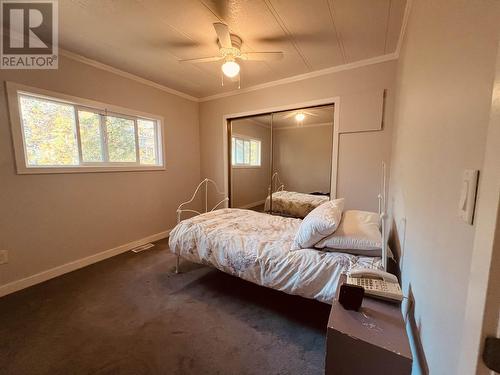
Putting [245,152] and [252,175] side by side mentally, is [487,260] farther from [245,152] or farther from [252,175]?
[245,152]

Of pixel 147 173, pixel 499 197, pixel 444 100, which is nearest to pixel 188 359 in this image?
pixel 499 197

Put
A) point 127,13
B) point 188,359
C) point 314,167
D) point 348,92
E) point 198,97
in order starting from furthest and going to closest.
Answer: point 198,97 → point 314,167 → point 348,92 → point 127,13 → point 188,359

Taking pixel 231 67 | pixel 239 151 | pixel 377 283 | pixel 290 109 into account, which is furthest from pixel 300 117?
pixel 377 283

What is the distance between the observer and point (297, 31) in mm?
2061

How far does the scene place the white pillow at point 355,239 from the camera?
158cm

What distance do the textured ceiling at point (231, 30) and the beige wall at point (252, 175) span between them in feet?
3.24

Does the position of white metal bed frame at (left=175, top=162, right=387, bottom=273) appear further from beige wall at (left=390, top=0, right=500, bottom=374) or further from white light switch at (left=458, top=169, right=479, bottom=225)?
white light switch at (left=458, top=169, right=479, bottom=225)

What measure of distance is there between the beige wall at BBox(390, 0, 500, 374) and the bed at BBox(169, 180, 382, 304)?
0.56 m

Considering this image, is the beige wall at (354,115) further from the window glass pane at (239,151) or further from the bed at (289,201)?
the window glass pane at (239,151)

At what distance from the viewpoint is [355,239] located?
161 centimetres

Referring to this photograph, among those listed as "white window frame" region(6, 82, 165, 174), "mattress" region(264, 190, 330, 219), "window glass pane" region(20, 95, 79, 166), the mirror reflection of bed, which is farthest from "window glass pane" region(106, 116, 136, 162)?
"mattress" region(264, 190, 330, 219)

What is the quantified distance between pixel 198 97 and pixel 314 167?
8.26 feet

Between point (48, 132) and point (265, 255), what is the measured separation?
2.76 metres

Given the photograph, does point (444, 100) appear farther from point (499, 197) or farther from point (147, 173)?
point (147, 173)
